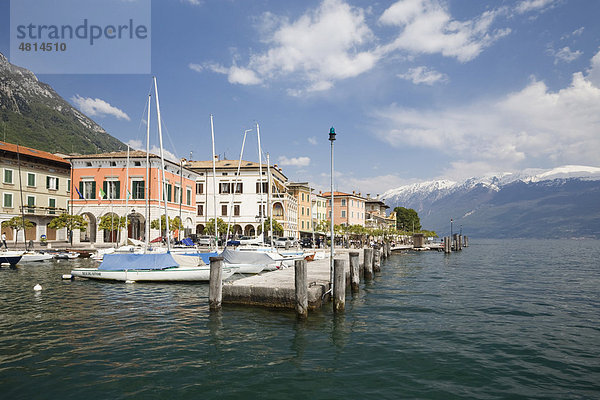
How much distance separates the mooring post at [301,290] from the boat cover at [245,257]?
1421 cm

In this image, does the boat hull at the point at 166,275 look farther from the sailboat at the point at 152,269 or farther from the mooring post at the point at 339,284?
the mooring post at the point at 339,284

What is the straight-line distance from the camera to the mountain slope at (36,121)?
105938mm

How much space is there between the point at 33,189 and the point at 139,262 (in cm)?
3652

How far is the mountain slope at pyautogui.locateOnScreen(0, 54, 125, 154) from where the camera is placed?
105938 mm

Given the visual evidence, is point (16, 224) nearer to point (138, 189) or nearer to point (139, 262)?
A: point (138, 189)

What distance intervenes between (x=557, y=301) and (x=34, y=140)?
11848cm

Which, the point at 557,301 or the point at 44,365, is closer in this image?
the point at 44,365

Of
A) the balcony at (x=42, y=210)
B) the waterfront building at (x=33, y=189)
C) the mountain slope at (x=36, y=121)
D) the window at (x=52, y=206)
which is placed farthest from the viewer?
the mountain slope at (x=36, y=121)

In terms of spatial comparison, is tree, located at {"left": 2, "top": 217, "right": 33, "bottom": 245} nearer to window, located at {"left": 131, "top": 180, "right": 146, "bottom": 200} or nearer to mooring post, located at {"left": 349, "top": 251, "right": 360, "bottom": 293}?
window, located at {"left": 131, "top": 180, "right": 146, "bottom": 200}

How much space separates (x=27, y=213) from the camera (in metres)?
50.2

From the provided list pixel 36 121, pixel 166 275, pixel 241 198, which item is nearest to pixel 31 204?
pixel 241 198

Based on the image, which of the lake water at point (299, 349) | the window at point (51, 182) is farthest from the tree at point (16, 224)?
the lake water at point (299, 349)

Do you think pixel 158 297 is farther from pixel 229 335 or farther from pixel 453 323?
pixel 453 323

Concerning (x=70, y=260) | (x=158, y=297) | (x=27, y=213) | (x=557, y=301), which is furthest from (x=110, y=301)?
(x=27, y=213)
